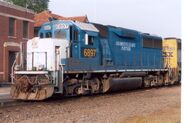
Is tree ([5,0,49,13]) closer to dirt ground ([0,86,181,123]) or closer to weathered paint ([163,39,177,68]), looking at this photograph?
weathered paint ([163,39,177,68])

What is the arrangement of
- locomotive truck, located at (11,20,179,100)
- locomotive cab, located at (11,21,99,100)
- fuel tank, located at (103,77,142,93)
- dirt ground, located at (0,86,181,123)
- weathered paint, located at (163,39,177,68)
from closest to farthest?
dirt ground, located at (0,86,181,123) → locomotive cab, located at (11,21,99,100) → locomotive truck, located at (11,20,179,100) → fuel tank, located at (103,77,142,93) → weathered paint, located at (163,39,177,68)

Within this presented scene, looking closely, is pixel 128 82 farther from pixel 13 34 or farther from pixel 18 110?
pixel 13 34

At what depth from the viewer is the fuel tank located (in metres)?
21.5

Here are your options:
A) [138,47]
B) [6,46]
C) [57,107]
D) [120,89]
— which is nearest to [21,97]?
[57,107]

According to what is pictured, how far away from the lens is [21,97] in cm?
1708

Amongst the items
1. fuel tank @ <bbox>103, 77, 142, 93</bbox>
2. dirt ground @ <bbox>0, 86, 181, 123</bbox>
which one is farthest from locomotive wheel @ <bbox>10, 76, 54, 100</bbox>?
fuel tank @ <bbox>103, 77, 142, 93</bbox>

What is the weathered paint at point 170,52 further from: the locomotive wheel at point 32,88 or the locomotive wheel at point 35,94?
the locomotive wheel at point 35,94

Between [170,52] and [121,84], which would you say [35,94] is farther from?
[170,52]

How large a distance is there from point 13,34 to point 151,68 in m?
14.4

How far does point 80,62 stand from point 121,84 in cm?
463

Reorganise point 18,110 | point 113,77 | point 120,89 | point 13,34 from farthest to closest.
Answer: point 13,34 < point 120,89 < point 113,77 < point 18,110

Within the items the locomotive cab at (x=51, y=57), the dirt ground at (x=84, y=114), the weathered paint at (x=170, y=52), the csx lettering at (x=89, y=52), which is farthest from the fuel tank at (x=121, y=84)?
the weathered paint at (x=170, y=52)

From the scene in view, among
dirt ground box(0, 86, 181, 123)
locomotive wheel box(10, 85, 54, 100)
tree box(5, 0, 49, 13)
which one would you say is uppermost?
tree box(5, 0, 49, 13)

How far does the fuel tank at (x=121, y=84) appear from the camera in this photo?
21547 mm
